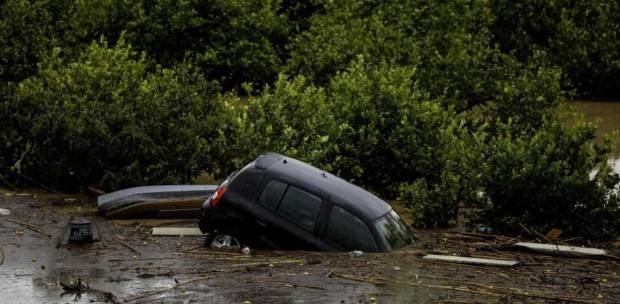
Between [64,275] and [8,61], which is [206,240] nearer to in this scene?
[64,275]

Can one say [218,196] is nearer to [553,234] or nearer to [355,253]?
[355,253]

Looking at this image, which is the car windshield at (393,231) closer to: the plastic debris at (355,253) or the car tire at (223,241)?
the plastic debris at (355,253)

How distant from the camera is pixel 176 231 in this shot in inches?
659

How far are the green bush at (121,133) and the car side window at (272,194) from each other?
5.54 meters

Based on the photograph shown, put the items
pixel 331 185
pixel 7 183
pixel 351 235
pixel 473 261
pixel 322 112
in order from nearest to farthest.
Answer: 1. pixel 473 261
2. pixel 351 235
3. pixel 331 185
4. pixel 7 183
5. pixel 322 112

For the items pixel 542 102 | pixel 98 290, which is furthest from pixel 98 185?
pixel 542 102

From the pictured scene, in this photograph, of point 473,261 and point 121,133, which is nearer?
point 473,261

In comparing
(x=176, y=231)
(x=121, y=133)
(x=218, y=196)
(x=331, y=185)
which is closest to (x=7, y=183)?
(x=121, y=133)

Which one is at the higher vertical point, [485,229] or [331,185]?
[331,185]

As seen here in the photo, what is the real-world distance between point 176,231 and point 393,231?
3268 mm

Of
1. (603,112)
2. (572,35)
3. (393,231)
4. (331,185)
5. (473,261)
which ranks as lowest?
(603,112)

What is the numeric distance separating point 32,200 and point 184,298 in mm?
8438

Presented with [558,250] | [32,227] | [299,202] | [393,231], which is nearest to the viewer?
[299,202]

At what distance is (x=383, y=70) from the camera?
24.2 m
